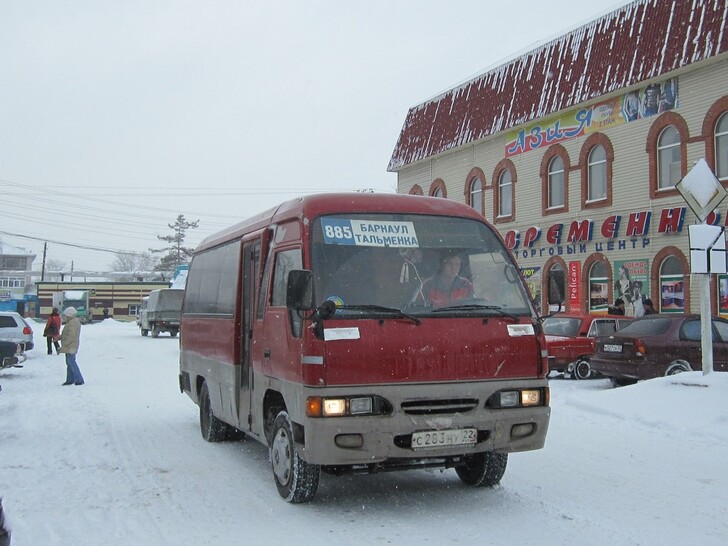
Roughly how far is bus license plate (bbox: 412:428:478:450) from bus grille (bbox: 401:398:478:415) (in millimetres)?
153

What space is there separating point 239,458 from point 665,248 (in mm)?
16867

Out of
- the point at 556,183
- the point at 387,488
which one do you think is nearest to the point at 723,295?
the point at 556,183

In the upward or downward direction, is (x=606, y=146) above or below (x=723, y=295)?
above

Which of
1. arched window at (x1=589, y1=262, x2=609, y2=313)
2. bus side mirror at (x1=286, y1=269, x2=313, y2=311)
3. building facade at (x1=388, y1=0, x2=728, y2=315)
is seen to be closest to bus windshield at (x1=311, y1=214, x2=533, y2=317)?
bus side mirror at (x1=286, y1=269, x2=313, y2=311)

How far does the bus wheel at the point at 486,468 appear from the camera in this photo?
6.95 meters

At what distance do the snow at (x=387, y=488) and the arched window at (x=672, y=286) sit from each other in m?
10.7

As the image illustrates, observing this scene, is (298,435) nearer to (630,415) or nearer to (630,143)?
(630,415)

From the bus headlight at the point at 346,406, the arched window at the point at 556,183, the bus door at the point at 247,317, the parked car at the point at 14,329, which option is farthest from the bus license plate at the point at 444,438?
the arched window at the point at 556,183

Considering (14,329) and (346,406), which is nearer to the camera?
(346,406)

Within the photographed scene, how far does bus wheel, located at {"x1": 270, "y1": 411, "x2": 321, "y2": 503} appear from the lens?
6410 mm

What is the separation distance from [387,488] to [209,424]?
320cm

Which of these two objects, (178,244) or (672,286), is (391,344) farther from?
(178,244)

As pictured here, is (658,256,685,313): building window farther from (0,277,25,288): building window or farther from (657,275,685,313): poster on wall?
(0,277,25,288): building window

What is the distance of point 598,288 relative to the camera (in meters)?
25.0
